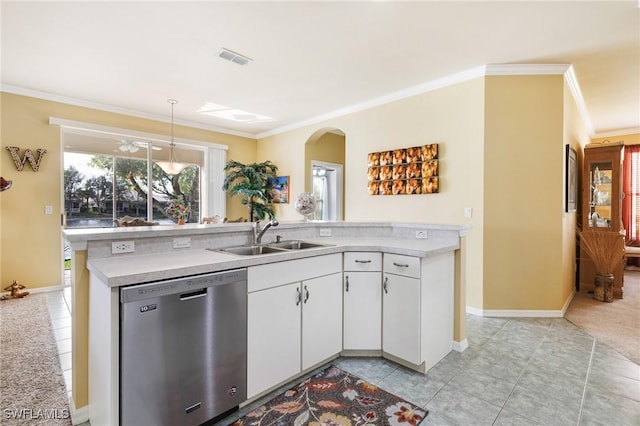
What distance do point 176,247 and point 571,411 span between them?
2.70 metres

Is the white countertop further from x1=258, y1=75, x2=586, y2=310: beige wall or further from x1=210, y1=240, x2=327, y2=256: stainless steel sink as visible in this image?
x1=258, y1=75, x2=586, y2=310: beige wall

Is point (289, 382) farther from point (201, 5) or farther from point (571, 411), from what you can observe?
point (201, 5)

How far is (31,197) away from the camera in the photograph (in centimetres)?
423

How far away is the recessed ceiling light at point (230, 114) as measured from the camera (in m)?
4.98

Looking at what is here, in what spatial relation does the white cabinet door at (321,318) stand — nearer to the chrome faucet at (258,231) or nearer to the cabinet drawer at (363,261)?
the cabinet drawer at (363,261)

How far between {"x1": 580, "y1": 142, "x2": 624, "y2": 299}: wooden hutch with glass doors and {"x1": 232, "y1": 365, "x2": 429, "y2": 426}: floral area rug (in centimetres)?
421

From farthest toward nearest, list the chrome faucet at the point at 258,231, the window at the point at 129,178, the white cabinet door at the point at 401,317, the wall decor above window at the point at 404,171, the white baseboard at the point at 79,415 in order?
the window at the point at 129,178 < the wall decor above window at the point at 404,171 < the chrome faucet at the point at 258,231 < the white cabinet door at the point at 401,317 < the white baseboard at the point at 79,415

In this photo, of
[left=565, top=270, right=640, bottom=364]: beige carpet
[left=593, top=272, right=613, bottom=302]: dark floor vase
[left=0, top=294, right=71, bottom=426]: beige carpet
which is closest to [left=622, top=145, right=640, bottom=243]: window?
[left=565, top=270, right=640, bottom=364]: beige carpet

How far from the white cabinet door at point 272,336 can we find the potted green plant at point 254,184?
4065 millimetres

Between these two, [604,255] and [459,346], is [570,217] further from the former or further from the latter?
[459,346]

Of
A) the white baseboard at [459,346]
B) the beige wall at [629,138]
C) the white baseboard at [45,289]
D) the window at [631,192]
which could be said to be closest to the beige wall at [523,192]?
the white baseboard at [459,346]

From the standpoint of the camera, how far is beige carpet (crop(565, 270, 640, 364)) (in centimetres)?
268

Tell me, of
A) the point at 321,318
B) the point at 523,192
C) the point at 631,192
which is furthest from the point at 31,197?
the point at 631,192

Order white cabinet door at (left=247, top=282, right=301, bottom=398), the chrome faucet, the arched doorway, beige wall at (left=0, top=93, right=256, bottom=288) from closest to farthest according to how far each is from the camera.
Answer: white cabinet door at (left=247, top=282, right=301, bottom=398)
the chrome faucet
beige wall at (left=0, top=93, right=256, bottom=288)
the arched doorway
